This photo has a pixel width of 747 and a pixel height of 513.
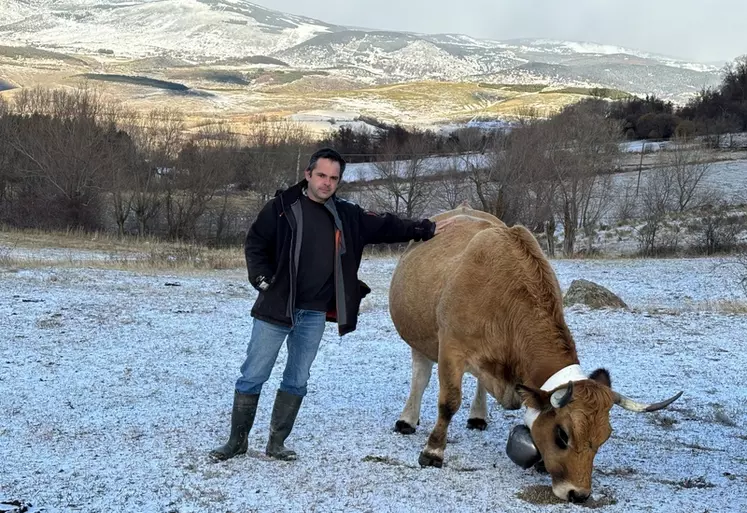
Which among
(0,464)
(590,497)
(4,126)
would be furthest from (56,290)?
(4,126)

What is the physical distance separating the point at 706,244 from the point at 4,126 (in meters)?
47.7

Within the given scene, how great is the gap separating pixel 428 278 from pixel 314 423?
1.91 m

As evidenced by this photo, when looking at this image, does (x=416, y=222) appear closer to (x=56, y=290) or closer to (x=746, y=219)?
(x=56, y=290)

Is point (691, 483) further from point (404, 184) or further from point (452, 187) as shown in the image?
point (404, 184)

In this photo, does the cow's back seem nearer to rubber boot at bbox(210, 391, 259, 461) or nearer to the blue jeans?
the blue jeans

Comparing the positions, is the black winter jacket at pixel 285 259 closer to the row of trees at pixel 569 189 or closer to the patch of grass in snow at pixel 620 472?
the patch of grass in snow at pixel 620 472

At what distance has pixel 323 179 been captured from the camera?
6.21 meters

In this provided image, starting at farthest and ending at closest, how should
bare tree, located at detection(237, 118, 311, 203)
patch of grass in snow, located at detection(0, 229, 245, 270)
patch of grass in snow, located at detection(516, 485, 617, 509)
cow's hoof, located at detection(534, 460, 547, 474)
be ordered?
1. bare tree, located at detection(237, 118, 311, 203)
2. patch of grass in snow, located at detection(0, 229, 245, 270)
3. cow's hoof, located at detection(534, 460, 547, 474)
4. patch of grass in snow, located at detection(516, 485, 617, 509)

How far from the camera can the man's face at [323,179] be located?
6.21 metres

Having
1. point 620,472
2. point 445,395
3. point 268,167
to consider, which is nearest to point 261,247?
point 445,395

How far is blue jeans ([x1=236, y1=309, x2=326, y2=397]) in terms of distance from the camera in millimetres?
6289

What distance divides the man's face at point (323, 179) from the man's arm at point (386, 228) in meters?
0.65

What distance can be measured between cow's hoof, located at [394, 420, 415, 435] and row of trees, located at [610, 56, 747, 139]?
246 ft

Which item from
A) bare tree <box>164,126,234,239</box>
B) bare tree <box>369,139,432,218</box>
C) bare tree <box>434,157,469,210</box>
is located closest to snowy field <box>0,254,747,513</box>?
bare tree <box>434,157,469,210</box>
